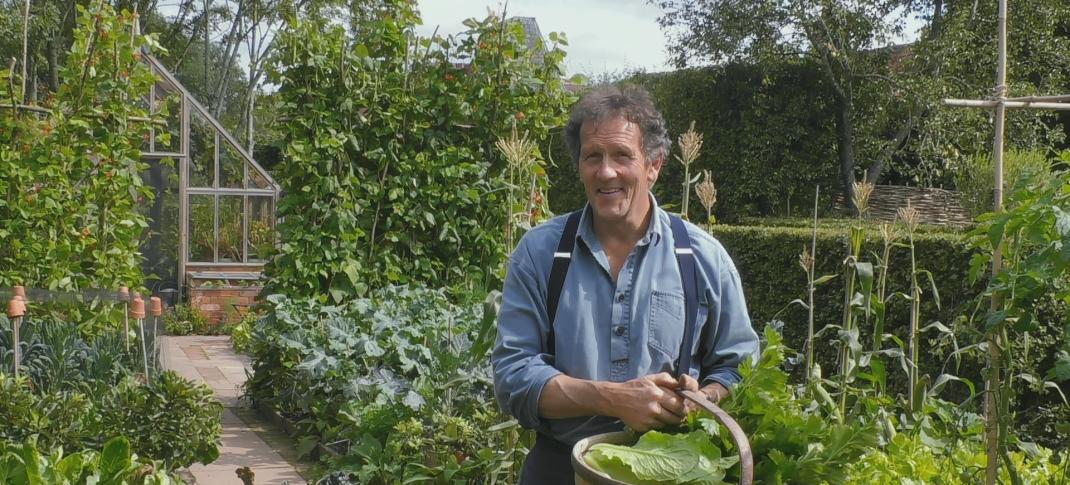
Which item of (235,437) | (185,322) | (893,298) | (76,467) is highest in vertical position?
(893,298)

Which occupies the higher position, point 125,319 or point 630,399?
point 630,399

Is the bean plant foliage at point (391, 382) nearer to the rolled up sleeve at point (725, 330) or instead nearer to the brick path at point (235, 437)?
the brick path at point (235, 437)

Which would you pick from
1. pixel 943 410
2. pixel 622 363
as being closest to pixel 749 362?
pixel 622 363

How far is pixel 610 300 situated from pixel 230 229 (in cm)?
1302

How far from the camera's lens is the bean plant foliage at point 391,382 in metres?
4.08

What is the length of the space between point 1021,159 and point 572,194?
22.6 feet

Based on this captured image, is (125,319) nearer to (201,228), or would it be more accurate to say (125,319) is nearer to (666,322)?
(666,322)

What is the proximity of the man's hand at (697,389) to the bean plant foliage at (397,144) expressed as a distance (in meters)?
4.27

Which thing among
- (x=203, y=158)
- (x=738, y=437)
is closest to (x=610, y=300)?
(x=738, y=437)

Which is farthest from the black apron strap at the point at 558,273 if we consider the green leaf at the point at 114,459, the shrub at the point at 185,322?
the shrub at the point at 185,322

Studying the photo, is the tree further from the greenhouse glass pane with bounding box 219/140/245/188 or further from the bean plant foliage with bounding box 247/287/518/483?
the bean plant foliage with bounding box 247/287/518/483

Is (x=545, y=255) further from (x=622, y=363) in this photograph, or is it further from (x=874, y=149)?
(x=874, y=149)

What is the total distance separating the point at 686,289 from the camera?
2.10 m

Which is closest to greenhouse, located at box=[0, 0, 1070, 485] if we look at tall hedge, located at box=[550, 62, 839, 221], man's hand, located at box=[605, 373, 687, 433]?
man's hand, located at box=[605, 373, 687, 433]
